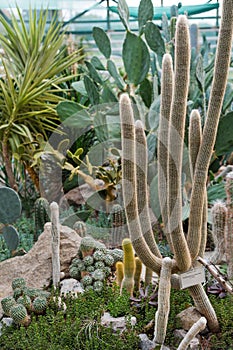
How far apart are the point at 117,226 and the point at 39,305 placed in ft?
3.31

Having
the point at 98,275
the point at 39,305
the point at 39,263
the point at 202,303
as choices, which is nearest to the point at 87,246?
the point at 98,275

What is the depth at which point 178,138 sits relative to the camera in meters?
1.82

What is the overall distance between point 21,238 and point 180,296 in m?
1.40

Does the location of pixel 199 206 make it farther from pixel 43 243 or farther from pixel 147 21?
pixel 147 21

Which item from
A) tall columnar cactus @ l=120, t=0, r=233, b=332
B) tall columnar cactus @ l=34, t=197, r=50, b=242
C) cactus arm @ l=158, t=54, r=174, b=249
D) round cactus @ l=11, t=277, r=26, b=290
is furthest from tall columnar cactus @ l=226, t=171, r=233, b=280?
tall columnar cactus @ l=34, t=197, r=50, b=242

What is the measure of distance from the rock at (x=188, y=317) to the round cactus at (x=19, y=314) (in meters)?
0.65

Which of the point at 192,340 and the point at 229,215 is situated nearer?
the point at 192,340

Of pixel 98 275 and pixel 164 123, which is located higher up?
pixel 164 123

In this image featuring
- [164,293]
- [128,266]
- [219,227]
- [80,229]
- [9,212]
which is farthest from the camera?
[80,229]

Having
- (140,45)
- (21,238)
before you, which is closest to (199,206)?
(140,45)

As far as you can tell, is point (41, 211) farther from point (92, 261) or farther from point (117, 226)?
point (92, 261)

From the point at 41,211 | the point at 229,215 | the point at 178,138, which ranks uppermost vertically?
the point at 178,138

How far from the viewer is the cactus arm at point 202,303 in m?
2.01

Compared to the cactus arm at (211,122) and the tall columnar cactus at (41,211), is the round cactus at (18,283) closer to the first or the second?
the tall columnar cactus at (41,211)
